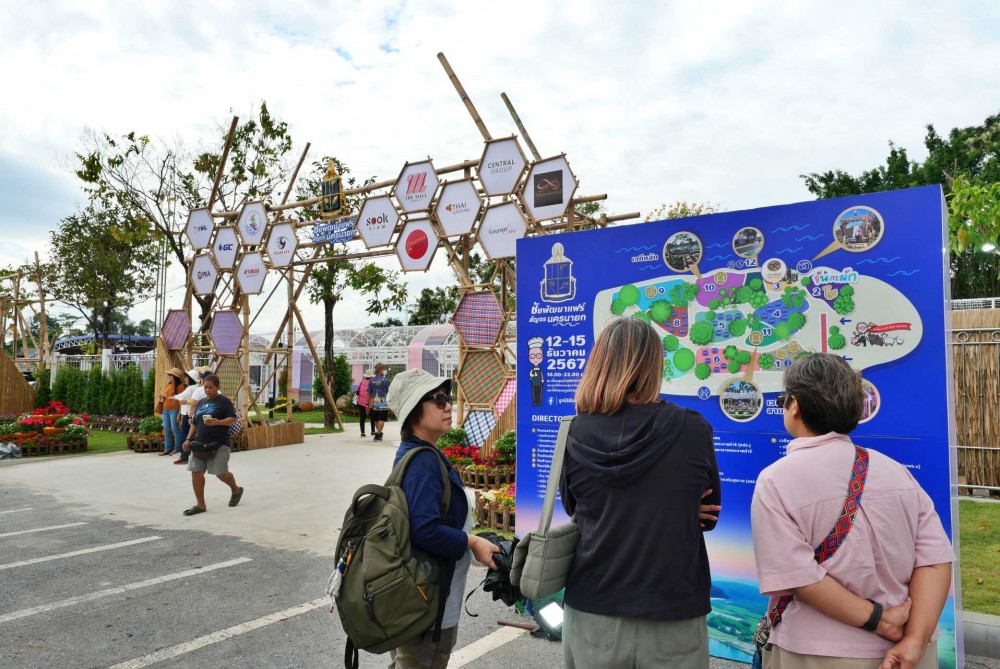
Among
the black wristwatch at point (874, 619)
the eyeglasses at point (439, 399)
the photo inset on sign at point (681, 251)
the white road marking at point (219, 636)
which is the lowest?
the white road marking at point (219, 636)

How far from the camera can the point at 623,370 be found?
194 centimetres

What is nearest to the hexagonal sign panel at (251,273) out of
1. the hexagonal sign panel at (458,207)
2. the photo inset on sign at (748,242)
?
the hexagonal sign panel at (458,207)

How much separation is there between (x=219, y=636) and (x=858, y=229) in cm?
436

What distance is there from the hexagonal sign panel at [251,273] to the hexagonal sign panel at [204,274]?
0.75 meters

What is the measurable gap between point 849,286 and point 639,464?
2.15 meters

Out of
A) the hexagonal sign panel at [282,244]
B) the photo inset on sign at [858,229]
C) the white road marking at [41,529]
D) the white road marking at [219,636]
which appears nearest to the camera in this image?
the photo inset on sign at [858,229]

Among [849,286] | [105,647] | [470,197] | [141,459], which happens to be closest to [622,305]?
[849,286]

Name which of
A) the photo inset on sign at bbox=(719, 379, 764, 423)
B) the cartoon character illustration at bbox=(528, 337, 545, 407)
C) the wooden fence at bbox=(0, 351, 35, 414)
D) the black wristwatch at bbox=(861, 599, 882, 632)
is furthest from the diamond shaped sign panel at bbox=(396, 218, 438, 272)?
the wooden fence at bbox=(0, 351, 35, 414)

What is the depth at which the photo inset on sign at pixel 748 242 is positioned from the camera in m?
3.61

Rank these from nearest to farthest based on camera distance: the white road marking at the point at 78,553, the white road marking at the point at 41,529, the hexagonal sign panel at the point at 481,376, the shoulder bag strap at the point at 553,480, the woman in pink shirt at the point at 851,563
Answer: the woman in pink shirt at the point at 851,563 → the shoulder bag strap at the point at 553,480 → the white road marking at the point at 78,553 → the white road marking at the point at 41,529 → the hexagonal sign panel at the point at 481,376

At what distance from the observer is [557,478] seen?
2.06 meters

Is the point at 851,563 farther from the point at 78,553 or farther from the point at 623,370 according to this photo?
the point at 78,553

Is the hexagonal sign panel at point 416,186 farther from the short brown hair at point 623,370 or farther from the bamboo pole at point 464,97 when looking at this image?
the short brown hair at point 623,370

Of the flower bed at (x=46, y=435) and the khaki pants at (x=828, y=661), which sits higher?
the khaki pants at (x=828, y=661)
